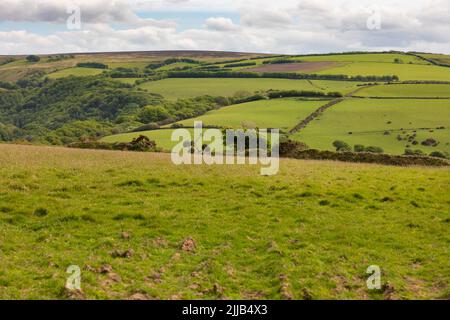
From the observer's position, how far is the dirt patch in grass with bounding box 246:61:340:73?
6344 inches

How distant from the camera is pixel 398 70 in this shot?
14812 centimetres

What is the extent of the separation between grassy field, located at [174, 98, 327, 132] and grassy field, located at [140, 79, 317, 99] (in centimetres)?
2028

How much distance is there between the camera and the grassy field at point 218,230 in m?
14.9

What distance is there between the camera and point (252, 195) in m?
25.5

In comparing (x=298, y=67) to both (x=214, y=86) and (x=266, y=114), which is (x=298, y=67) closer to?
(x=214, y=86)

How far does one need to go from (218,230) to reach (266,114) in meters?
82.5

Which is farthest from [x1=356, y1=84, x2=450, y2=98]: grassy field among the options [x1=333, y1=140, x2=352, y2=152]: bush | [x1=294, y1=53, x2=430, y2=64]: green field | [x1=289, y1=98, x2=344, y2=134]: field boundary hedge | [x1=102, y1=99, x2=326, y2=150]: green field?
[x1=294, y1=53, x2=430, y2=64]: green field

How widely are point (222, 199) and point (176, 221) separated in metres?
4.04

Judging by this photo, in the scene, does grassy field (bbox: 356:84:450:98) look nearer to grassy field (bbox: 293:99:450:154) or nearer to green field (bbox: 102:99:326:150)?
grassy field (bbox: 293:99:450:154)

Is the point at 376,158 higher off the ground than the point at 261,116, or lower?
lower

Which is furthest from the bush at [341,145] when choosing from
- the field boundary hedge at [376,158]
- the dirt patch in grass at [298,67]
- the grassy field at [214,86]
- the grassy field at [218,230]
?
the dirt patch in grass at [298,67]

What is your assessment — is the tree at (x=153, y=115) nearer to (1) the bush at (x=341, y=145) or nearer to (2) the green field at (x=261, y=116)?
(2) the green field at (x=261, y=116)

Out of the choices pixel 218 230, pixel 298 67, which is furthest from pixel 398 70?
pixel 218 230
